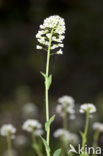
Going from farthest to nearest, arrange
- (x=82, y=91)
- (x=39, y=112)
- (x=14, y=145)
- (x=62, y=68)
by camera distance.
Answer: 1. (x=62, y=68)
2. (x=82, y=91)
3. (x=39, y=112)
4. (x=14, y=145)

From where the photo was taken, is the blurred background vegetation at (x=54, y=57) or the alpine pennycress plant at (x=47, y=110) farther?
the blurred background vegetation at (x=54, y=57)

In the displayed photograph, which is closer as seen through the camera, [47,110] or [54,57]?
[47,110]

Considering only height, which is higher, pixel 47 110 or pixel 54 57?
pixel 54 57

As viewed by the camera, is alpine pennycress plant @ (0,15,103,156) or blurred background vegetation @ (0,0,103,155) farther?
Answer: blurred background vegetation @ (0,0,103,155)

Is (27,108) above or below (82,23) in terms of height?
below

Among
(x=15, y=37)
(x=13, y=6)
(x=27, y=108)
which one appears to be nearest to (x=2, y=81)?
(x=15, y=37)

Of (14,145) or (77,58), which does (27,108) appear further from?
(77,58)

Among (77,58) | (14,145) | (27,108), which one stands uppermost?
(77,58)

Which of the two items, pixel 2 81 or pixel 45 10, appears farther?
pixel 45 10
